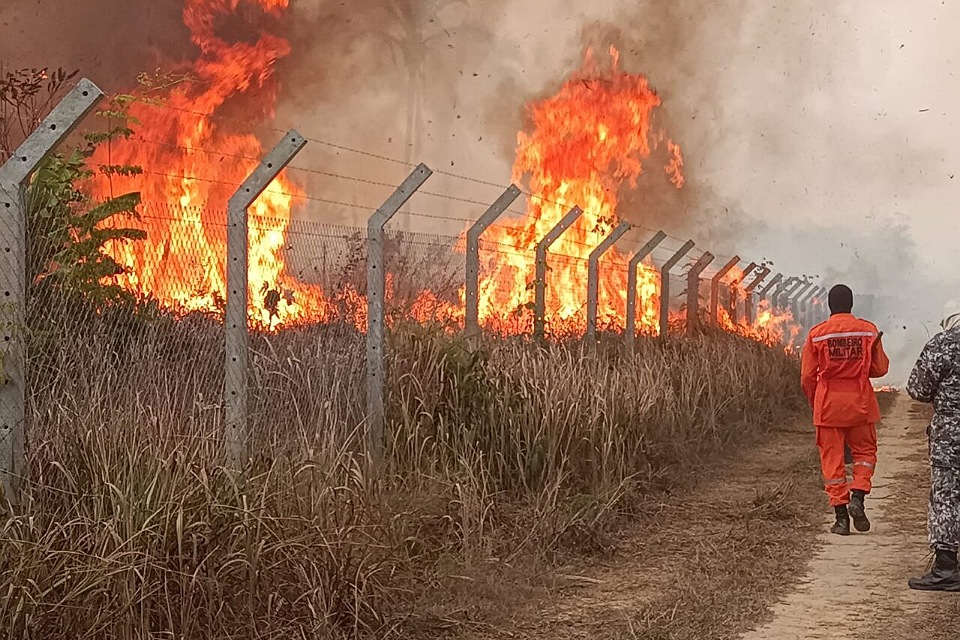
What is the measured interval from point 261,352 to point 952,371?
3.76 m

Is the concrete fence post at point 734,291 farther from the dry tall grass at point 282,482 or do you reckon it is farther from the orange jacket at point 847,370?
the orange jacket at point 847,370

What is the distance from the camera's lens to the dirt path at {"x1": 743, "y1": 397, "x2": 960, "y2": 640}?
5707mm

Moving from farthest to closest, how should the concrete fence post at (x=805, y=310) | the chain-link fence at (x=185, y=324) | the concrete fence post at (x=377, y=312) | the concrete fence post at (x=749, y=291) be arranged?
the concrete fence post at (x=805, y=310) < the concrete fence post at (x=749, y=291) < the concrete fence post at (x=377, y=312) < the chain-link fence at (x=185, y=324)

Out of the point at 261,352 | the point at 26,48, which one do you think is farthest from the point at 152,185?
the point at 261,352

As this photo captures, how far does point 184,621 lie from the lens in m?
4.73

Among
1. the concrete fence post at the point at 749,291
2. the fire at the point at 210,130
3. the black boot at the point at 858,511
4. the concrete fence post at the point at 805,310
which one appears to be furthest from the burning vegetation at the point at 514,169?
the concrete fence post at the point at 805,310

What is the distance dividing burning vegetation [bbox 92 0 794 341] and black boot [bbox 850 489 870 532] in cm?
307

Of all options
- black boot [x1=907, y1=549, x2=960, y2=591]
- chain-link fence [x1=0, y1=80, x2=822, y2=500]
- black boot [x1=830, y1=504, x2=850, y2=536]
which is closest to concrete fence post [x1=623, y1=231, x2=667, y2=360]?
chain-link fence [x1=0, y1=80, x2=822, y2=500]

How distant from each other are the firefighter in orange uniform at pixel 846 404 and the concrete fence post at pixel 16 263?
5.12 meters

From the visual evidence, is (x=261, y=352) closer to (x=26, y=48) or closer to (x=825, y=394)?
(x=825, y=394)

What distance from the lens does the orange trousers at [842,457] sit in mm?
8258

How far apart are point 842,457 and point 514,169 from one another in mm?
14088

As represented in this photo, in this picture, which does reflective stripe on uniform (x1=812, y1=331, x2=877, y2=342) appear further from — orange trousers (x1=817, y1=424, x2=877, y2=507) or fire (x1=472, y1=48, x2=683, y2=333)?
fire (x1=472, y1=48, x2=683, y2=333)

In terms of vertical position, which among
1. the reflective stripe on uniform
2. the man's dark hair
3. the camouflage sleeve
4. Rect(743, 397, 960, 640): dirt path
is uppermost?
the man's dark hair
